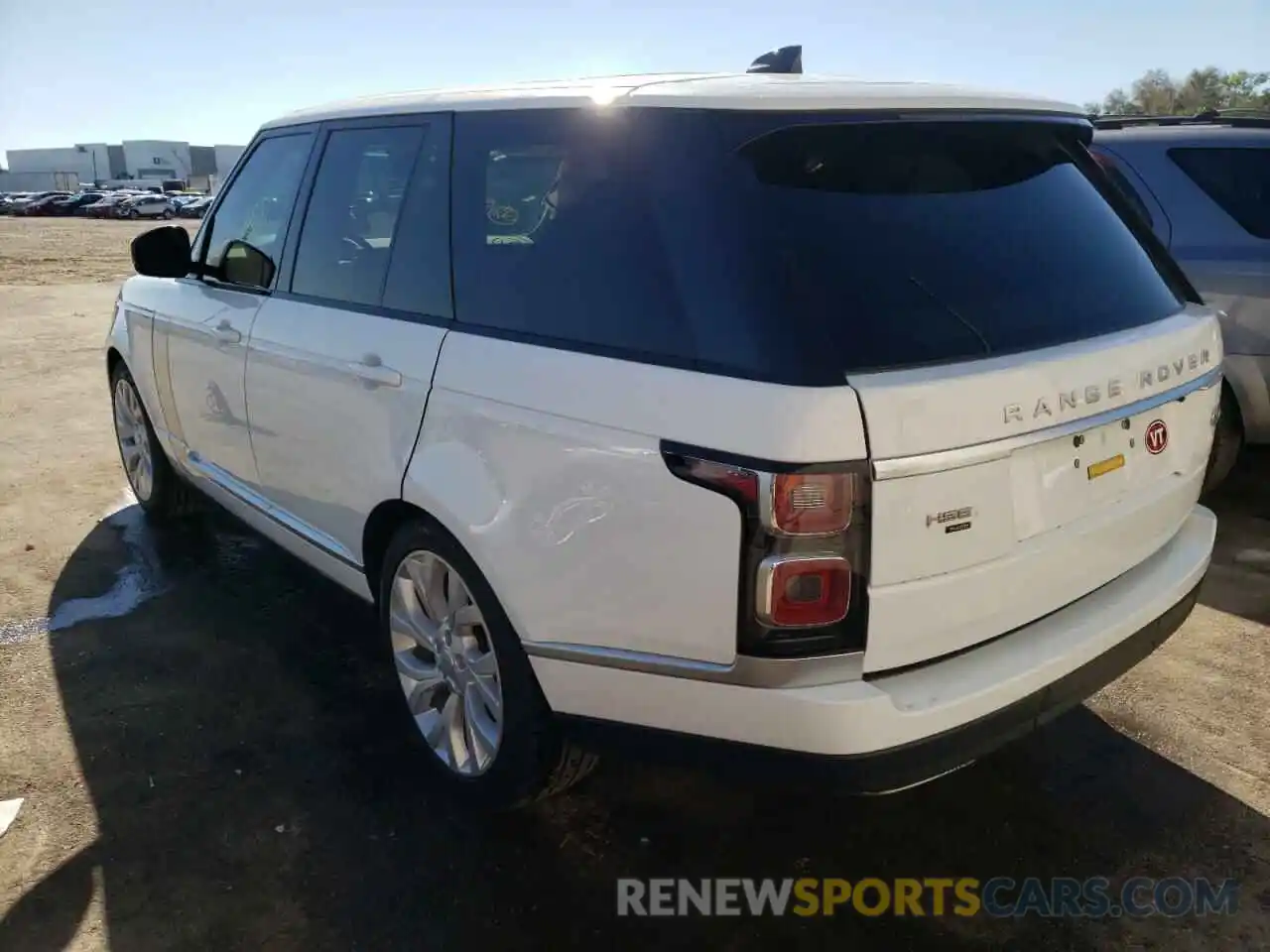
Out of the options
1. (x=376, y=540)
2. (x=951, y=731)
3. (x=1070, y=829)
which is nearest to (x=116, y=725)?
(x=376, y=540)

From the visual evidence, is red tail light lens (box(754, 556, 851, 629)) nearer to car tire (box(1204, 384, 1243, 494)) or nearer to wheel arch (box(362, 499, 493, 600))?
wheel arch (box(362, 499, 493, 600))

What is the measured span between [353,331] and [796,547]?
1.64 metres

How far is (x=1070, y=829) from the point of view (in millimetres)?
2752

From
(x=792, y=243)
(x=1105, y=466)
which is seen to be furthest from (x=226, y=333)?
(x=1105, y=466)

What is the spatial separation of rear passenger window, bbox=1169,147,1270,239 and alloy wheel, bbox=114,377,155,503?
5238 mm

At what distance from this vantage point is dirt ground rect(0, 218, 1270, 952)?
2441 mm

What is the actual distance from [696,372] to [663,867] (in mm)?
1373

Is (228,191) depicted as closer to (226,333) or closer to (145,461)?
(226,333)

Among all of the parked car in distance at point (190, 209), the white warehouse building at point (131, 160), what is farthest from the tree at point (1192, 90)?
the white warehouse building at point (131, 160)

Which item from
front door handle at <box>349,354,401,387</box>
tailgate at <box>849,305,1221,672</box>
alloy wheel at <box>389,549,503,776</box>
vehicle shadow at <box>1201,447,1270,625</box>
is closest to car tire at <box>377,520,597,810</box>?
alloy wheel at <box>389,549,503,776</box>

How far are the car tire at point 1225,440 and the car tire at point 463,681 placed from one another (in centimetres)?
367

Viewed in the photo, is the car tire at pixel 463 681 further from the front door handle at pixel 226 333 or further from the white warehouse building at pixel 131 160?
the white warehouse building at pixel 131 160

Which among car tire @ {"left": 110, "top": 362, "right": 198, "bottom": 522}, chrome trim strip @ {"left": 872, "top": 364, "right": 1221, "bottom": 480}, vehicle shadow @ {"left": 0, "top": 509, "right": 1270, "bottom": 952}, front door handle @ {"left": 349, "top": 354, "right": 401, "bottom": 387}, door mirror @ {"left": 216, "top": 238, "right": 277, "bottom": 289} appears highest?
door mirror @ {"left": 216, "top": 238, "right": 277, "bottom": 289}

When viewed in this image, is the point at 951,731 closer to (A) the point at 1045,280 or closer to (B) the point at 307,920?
(A) the point at 1045,280
